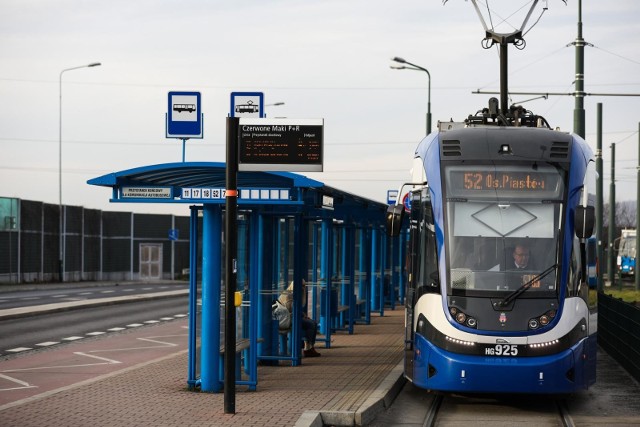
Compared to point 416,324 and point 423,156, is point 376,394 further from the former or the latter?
point 423,156

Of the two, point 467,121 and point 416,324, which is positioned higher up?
point 467,121

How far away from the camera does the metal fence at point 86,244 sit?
52.5 m

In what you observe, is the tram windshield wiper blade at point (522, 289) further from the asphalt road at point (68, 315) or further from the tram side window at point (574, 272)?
the asphalt road at point (68, 315)

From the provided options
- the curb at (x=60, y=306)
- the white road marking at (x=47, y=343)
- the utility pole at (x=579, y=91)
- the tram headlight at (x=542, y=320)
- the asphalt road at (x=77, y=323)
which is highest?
the utility pole at (x=579, y=91)

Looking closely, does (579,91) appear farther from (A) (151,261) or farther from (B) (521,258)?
(A) (151,261)

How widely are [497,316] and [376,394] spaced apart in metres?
1.73

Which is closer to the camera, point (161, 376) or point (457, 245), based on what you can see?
point (457, 245)

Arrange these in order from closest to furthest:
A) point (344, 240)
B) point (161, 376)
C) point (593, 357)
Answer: point (593, 357) → point (161, 376) → point (344, 240)

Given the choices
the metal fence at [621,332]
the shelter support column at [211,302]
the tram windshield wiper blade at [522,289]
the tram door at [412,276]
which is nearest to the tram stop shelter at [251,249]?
the shelter support column at [211,302]

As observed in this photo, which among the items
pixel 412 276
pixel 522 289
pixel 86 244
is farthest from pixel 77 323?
pixel 86 244

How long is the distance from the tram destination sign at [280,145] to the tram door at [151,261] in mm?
54073

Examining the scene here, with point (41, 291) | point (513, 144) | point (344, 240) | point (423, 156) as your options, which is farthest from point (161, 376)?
point (41, 291)

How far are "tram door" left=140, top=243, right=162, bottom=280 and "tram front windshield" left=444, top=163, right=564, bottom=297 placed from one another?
53.3 meters

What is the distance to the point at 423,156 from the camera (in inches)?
626
